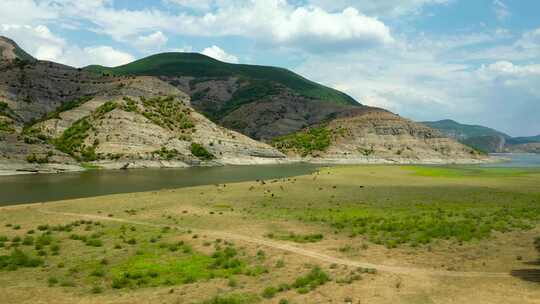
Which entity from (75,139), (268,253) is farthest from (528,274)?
(75,139)

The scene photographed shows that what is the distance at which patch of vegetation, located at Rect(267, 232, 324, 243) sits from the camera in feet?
102

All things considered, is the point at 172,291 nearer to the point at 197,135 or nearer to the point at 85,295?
the point at 85,295

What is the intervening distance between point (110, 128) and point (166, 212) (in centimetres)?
11225

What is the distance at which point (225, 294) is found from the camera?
19938mm

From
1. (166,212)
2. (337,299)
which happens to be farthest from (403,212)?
(337,299)

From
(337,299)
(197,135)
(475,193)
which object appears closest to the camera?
(337,299)

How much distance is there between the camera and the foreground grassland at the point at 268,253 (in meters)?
20.1

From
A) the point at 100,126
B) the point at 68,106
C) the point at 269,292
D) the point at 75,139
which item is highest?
the point at 68,106

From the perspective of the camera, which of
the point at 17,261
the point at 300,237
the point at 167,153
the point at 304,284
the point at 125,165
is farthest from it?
the point at 167,153

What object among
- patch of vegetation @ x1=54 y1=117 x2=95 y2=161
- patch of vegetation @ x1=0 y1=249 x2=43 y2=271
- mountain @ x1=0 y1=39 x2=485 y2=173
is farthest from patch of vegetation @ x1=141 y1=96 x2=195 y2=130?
patch of vegetation @ x1=0 y1=249 x2=43 y2=271

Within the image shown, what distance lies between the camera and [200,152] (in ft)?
522

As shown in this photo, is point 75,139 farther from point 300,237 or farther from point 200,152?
point 300,237

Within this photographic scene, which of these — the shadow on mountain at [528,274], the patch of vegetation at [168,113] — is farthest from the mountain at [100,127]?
the shadow on mountain at [528,274]

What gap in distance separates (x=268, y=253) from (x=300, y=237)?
5210 millimetres
